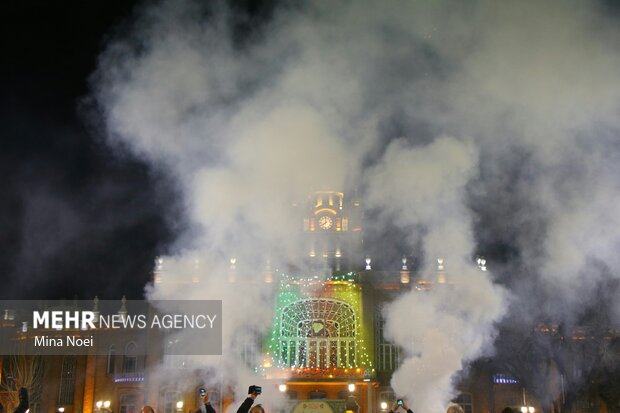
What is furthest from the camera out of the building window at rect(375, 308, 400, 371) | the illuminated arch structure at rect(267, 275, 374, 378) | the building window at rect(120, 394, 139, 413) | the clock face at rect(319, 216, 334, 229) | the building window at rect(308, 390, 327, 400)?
the clock face at rect(319, 216, 334, 229)

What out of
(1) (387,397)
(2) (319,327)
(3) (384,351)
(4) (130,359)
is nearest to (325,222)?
(2) (319,327)

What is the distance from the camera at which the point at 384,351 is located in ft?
110

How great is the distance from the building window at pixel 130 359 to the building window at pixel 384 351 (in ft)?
46.2

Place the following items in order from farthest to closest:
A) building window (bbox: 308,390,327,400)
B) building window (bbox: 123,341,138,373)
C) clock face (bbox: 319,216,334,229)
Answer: clock face (bbox: 319,216,334,229), building window (bbox: 123,341,138,373), building window (bbox: 308,390,327,400)

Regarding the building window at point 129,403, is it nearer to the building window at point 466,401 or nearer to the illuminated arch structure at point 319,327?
the illuminated arch structure at point 319,327

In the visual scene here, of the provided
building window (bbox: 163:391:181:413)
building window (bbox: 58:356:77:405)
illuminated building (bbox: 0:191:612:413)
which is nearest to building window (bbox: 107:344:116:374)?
illuminated building (bbox: 0:191:612:413)

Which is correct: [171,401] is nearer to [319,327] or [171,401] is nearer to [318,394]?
[318,394]

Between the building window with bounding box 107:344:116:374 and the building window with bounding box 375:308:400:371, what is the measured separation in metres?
15.3

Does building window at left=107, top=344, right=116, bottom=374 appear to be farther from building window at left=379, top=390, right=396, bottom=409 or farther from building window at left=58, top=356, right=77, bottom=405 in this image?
building window at left=379, top=390, right=396, bottom=409

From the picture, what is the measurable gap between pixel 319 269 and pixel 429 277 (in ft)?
21.0

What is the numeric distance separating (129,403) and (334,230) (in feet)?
51.4

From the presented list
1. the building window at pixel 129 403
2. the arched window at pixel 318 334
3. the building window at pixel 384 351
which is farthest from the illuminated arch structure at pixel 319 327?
the building window at pixel 129 403

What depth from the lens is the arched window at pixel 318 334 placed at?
1291 inches

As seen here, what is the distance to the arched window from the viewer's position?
1291 inches
